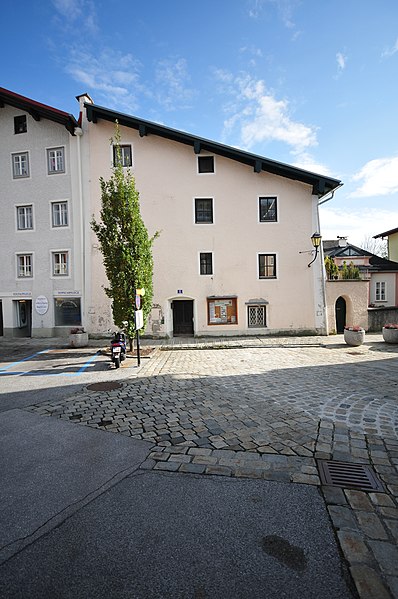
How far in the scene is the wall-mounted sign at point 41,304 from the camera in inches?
718

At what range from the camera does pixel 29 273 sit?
61.4 feet

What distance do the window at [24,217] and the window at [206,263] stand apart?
10.7 metres

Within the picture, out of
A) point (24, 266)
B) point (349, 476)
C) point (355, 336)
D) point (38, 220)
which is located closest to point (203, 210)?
point (38, 220)

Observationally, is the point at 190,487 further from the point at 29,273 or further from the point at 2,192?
the point at 2,192

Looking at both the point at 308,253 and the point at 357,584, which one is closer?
the point at 357,584

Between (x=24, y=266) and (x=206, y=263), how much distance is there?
36.7 feet

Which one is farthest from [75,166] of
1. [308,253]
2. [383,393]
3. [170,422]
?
[383,393]

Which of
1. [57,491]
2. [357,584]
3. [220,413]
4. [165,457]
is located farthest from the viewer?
[220,413]

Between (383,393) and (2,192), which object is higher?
(2,192)

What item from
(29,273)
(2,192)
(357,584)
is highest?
(2,192)

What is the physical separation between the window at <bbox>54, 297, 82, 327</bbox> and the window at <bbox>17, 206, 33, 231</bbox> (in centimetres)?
492

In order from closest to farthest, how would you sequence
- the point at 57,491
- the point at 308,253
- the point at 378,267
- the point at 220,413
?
1. the point at 57,491
2. the point at 220,413
3. the point at 308,253
4. the point at 378,267

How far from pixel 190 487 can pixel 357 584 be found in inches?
70.4

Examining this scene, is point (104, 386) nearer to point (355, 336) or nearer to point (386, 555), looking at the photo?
point (386, 555)
